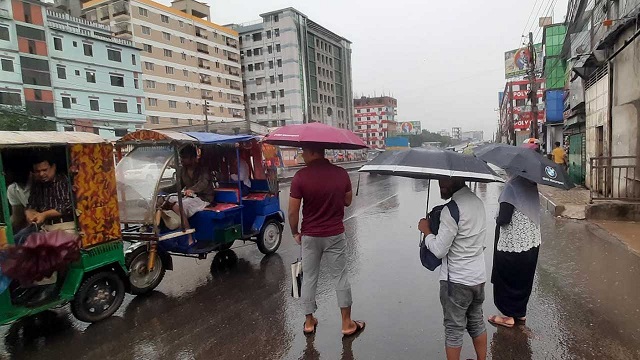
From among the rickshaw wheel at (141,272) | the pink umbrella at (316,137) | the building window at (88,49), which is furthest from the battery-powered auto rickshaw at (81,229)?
the building window at (88,49)

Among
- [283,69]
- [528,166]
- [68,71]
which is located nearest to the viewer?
[528,166]

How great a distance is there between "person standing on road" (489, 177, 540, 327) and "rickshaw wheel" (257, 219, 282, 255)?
162 inches

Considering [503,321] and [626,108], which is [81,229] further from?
[626,108]

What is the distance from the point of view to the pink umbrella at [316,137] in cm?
368

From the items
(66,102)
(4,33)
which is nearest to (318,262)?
(4,33)

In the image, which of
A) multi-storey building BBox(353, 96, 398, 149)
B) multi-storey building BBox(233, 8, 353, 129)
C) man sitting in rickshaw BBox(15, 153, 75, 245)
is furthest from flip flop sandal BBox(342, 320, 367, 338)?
multi-storey building BBox(353, 96, 398, 149)

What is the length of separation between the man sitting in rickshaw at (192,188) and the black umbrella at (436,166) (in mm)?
3709

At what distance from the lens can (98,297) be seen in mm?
4457

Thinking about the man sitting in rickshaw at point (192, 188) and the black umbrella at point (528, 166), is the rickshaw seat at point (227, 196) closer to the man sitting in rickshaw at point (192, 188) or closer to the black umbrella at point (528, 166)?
the man sitting in rickshaw at point (192, 188)

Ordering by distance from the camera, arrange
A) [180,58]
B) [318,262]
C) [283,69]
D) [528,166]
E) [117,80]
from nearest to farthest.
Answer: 1. [528,166]
2. [318,262]
3. [117,80]
4. [180,58]
5. [283,69]

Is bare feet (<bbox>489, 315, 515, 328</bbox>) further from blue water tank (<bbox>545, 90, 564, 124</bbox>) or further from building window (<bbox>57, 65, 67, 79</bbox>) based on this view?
building window (<bbox>57, 65, 67, 79</bbox>)

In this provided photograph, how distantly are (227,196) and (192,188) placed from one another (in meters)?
0.60

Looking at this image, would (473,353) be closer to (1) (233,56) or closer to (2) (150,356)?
(2) (150,356)

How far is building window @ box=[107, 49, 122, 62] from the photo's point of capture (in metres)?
42.3
